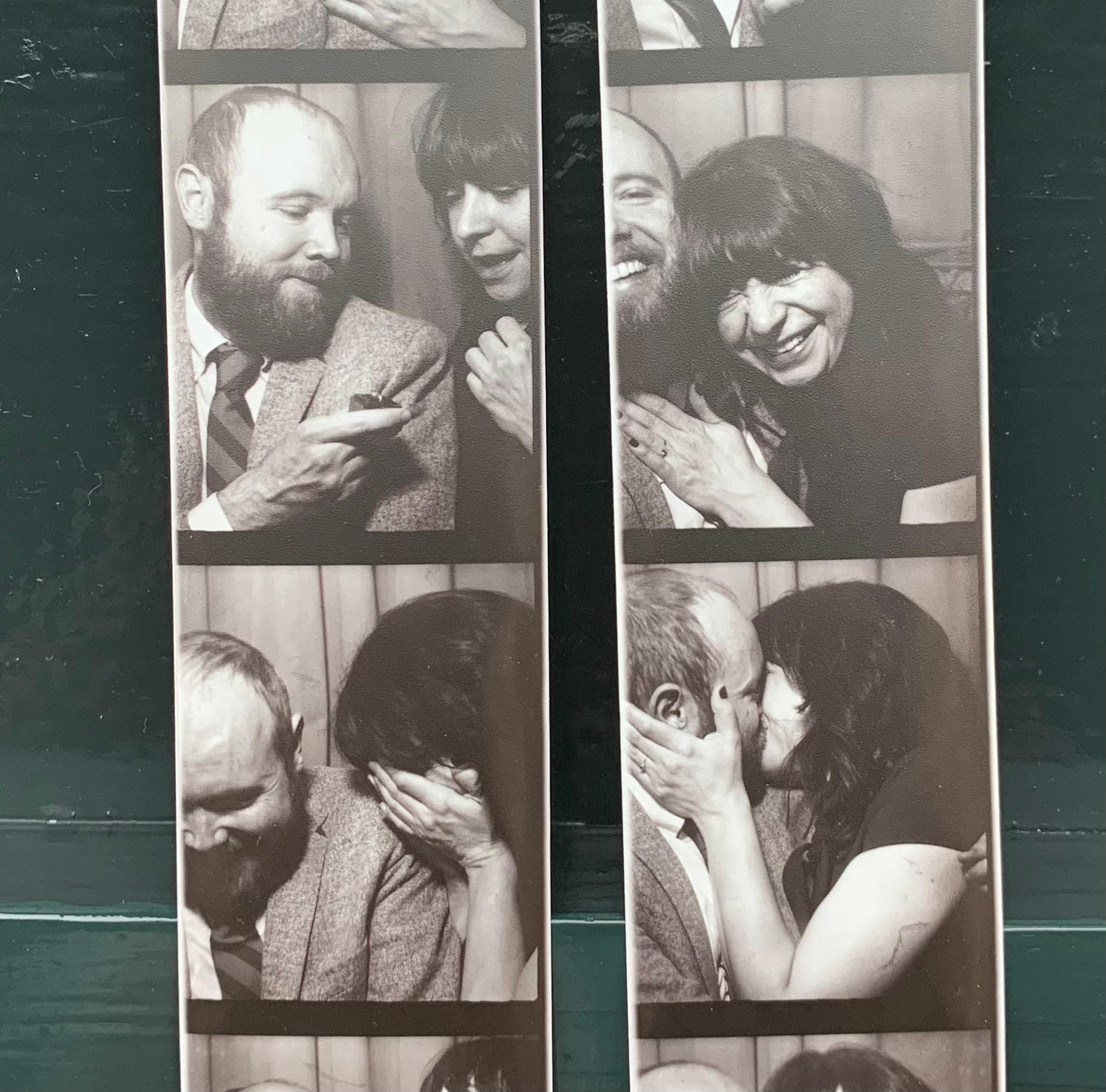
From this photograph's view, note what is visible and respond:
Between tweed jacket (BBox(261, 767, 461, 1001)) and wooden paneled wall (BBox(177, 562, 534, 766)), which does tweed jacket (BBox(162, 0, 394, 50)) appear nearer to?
wooden paneled wall (BBox(177, 562, 534, 766))

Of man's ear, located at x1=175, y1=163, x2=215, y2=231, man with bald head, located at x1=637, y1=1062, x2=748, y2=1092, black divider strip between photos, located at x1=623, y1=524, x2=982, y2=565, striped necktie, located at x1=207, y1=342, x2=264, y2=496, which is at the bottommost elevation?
man with bald head, located at x1=637, y1=1062, x2=748, y2=1092

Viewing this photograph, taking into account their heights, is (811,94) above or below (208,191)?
above

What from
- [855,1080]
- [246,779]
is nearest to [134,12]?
[246,779]

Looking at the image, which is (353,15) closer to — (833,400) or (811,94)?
(811,94)

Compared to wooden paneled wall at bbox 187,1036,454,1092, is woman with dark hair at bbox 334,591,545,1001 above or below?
above

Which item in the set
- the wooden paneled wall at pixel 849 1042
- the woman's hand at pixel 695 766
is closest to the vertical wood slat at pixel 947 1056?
the wooden paneled wall at pixel 849 1042

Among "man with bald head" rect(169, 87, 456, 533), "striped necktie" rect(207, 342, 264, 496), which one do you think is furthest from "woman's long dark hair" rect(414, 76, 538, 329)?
"striped necktie" rect(207, 342, 264, 496)

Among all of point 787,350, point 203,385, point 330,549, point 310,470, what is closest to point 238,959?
point 330,549
